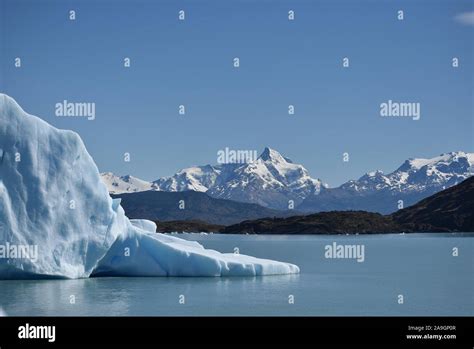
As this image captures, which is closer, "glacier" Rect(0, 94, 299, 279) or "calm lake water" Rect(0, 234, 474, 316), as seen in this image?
"calm lake water" Rect(0, 234, 474, 316)

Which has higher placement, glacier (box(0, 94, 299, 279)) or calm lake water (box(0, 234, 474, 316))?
glacier (box(0, 94, 299, 279))

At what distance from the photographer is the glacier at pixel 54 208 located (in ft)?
97.0

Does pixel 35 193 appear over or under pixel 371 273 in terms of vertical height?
over

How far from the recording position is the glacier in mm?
29562

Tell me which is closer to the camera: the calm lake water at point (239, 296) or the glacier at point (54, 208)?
the calm lake water at point (239, 296)

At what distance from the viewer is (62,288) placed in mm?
29641

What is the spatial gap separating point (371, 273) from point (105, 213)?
64.5 ft

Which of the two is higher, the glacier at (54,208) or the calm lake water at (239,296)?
the glacier at (54,208)

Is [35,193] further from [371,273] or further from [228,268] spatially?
[371,273]

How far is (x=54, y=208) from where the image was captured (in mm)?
30422

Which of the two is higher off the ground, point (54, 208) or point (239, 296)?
point (54, 208)
